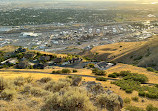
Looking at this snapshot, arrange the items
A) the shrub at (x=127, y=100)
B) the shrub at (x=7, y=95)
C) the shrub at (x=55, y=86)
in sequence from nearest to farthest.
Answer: the shrub at (x=7, y=95) < the shrub at (x=127, y=100) < the shrub at (x=55, y=86)

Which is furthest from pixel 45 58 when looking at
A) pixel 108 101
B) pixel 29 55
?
pixel 108 101

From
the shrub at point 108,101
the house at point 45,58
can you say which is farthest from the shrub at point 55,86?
the house at point 45,58

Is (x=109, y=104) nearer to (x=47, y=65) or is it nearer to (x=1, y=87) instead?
(x=1, y=87)

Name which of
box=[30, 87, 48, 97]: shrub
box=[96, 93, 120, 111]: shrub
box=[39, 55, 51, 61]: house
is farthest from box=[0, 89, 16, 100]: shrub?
box=[39, 55, 51, 61]: house

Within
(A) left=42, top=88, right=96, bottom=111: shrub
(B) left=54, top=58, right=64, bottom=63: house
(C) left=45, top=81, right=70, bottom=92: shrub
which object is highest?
(A) left=42, top=88, right=96, bottom=111: shrub

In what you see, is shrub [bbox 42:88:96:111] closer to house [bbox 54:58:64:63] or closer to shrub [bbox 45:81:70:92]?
shrub [bbox 45:81:70:92]

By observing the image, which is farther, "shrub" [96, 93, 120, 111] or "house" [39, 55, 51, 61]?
"house" [39, 55, 51, 61]

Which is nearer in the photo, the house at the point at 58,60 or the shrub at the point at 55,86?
the shrub at the point at 55,86

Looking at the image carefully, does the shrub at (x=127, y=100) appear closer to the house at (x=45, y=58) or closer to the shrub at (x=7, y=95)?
the shrub at (x=7, y=95)

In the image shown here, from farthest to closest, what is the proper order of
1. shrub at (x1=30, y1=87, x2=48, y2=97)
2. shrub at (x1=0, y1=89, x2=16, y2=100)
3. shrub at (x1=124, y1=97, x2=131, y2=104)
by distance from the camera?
1. shrub at (x1=30, y1=87, x2=48, y2=97)
2. shrub at (x1=124, y1=97, x2=131, y2=104)
3. shrub at (x1=0, y1=89, x2=16, y2=100)

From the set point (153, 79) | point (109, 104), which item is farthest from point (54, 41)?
point (109, 104)

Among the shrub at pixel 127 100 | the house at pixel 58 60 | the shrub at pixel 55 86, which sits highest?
the shrub at pixel 55 86
